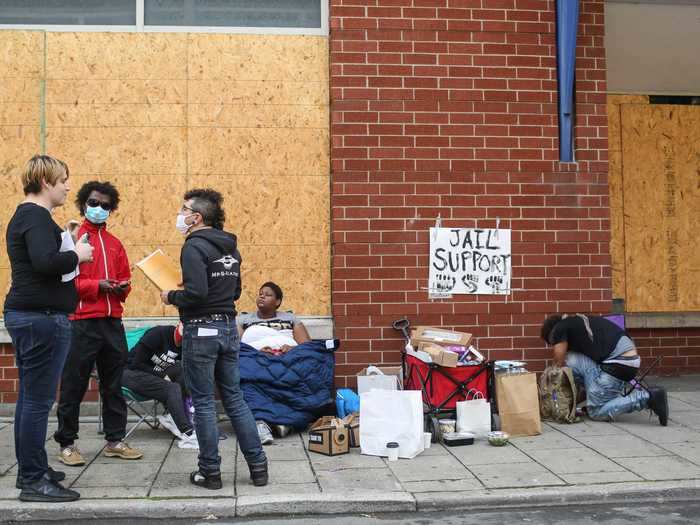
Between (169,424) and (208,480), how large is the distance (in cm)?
149

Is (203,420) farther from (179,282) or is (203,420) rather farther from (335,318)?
(335,318)

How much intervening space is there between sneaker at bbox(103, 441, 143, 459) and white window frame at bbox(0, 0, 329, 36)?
158 inches

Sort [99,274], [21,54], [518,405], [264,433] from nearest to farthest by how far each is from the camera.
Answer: [99,274] → [264,433] → [518,405] → [21,54]

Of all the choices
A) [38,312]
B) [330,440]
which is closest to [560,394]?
[330,440]

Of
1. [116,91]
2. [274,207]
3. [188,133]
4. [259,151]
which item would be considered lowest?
[274,207]

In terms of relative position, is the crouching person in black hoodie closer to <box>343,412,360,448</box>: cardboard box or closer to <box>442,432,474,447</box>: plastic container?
<box>343,412,360,448</box>: cardboard box

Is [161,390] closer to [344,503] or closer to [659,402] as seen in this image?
[344,503]

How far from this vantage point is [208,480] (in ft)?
16.5

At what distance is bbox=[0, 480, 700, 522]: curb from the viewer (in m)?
4.65

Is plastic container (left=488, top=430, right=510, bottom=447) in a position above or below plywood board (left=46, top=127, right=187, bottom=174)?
below

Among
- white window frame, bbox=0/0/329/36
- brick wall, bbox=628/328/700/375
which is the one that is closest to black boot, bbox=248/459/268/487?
white window frame, bbox=0/0/329/36

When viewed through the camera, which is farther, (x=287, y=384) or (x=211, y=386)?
(x=287, y=384)

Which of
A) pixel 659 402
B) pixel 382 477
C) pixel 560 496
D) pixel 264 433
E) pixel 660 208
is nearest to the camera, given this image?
pixel 560 496

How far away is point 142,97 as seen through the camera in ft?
24.7
